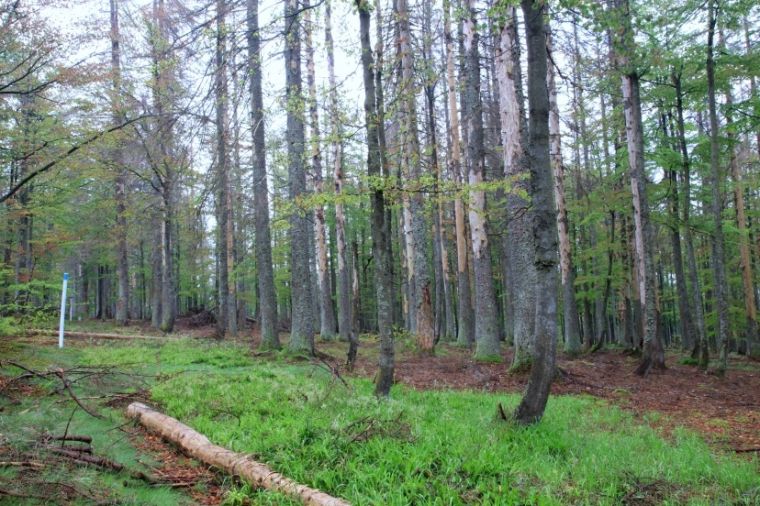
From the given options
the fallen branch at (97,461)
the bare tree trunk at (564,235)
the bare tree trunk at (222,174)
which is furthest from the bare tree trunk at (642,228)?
the fallen branch at (97,461)

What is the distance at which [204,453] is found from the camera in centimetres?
490

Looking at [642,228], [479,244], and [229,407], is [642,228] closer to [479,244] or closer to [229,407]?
[479,244]

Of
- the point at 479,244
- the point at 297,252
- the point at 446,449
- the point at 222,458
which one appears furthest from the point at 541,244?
the point at 297,252

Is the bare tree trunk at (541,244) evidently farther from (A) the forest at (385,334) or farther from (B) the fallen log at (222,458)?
(B) the fallen log at (222,458)

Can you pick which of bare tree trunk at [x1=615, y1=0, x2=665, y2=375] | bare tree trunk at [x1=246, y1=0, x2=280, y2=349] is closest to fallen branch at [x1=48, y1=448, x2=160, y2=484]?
bare tree trunk at [x1=246, y1=0, x2=280, y2=349]

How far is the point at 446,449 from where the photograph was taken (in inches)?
179

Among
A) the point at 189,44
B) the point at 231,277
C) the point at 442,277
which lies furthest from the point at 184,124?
the point at 442,277

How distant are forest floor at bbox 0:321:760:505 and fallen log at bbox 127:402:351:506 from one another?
0.10 m

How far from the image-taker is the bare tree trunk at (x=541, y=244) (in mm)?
5703

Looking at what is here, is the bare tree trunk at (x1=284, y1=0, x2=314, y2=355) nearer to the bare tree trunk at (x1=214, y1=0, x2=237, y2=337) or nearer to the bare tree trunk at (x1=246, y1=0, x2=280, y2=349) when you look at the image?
the bare tree trunk at (x1=246, y1=0, x2=280, y2=349)

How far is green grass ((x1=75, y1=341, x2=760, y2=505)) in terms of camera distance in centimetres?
385

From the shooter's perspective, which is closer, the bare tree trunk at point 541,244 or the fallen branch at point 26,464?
the fallen branch at point 26,464

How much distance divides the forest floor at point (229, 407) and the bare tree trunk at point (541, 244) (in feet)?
1.48

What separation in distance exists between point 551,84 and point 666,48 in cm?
378
